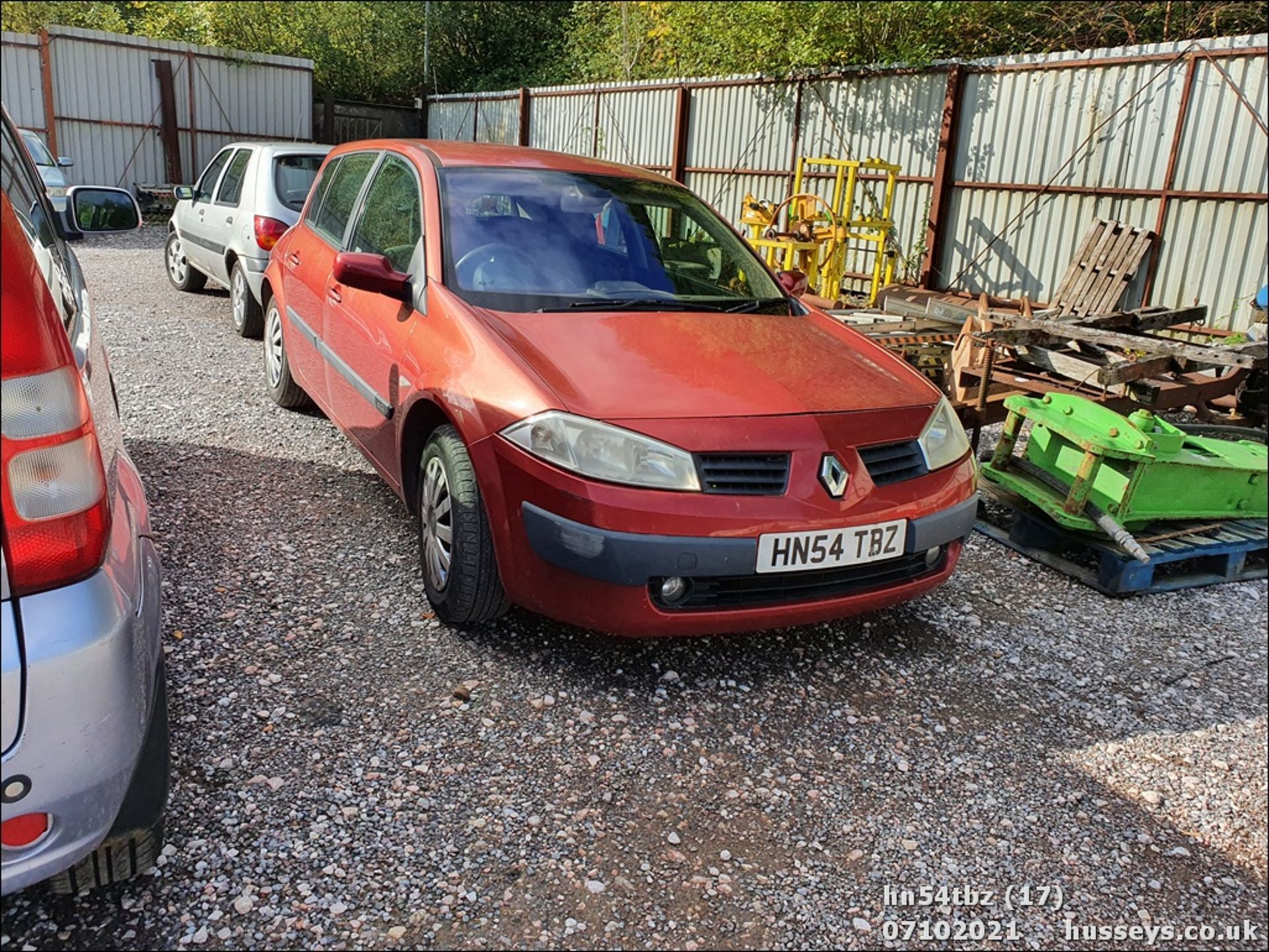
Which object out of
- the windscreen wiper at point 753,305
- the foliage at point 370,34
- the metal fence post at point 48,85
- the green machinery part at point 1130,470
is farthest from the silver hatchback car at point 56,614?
the foliage at point 370,34

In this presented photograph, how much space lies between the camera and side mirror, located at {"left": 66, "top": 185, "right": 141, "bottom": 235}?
11.1 feet

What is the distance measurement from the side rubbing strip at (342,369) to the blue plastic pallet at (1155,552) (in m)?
2.92

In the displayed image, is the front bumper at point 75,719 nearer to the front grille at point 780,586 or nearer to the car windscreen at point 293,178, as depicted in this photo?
the front grille at point 780,586

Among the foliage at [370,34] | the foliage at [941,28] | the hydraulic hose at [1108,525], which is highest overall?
the foliage at [370,34]

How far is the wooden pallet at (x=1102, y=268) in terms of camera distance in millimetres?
8906

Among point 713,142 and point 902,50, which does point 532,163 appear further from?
point 713,142

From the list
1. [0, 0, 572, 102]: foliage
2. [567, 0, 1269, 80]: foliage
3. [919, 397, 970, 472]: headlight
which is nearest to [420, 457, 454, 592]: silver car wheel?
[919, 397, 970, 472]: headlight

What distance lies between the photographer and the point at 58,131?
704 inches

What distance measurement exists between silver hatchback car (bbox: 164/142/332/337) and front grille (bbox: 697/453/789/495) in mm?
5119

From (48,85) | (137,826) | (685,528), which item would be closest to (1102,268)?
(685,528)

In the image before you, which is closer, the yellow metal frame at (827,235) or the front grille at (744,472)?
the front grille at (744,472)

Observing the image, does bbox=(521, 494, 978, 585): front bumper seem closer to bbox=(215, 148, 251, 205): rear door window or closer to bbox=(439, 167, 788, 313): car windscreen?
bbox=(439, 167, 788, 313): car windscreen

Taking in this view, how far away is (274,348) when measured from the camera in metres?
5.74

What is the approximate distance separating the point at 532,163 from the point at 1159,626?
320 cm
